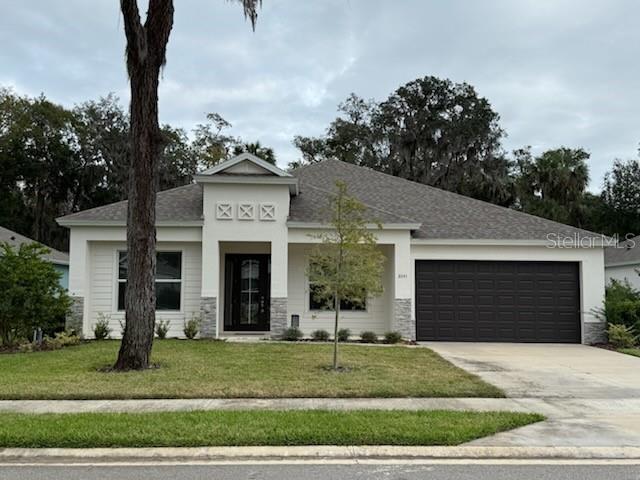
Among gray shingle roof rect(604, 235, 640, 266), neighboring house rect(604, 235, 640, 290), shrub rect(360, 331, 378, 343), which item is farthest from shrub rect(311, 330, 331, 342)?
gray shingle roof rect(604, 235, 640, 266)

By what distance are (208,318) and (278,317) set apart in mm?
1940

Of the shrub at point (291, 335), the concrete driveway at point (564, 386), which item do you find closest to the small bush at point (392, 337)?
the concrete driveway at point (564, 386)

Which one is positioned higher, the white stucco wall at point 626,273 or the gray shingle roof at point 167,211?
the gray shingle roof at point 167,211

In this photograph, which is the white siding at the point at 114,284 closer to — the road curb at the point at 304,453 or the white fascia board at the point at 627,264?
the road curb at the point at 304,453

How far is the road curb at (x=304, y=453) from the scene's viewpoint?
547 centimetres

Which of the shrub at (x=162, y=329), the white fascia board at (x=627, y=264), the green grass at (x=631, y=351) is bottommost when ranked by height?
the green grass at (x=631, y=351)

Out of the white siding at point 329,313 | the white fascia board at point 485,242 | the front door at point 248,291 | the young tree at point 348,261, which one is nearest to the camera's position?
the young tree at point 348,261

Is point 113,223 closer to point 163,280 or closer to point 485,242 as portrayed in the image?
point 163,280

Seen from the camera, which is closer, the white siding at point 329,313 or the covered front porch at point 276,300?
the covered front porch at point 276,300

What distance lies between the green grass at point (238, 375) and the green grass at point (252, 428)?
1.17 m

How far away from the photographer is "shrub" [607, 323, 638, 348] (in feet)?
47.6

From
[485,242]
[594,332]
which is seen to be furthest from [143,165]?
[594,332]

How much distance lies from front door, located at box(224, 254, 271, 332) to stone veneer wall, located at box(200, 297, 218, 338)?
1.92m

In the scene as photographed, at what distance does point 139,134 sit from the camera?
1049 cm
